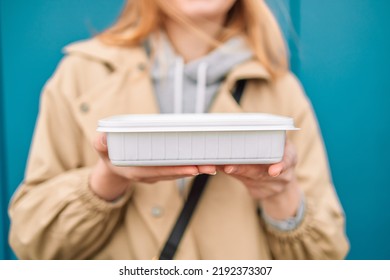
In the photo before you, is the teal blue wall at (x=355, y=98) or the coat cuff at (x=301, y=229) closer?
the coat cuff at (x=301, y=229)

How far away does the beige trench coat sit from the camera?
0.82 m

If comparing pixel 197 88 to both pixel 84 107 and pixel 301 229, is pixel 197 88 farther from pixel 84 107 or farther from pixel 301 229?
pixel 301 229

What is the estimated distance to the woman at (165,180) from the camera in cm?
81

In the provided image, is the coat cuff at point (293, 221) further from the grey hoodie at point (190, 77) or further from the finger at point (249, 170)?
the grey hoodie at point (190, 77)

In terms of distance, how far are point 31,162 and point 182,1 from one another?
1.54 ft

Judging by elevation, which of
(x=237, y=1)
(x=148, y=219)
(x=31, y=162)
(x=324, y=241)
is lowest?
(x=324, y=241)

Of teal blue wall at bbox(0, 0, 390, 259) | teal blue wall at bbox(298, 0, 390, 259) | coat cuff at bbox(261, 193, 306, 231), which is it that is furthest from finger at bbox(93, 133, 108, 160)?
teal blue wall at bbox(298, 0, 390, 259)

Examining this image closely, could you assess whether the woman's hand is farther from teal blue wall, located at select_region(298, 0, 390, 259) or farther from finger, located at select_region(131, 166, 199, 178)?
teal blue wall, located at select_region(298, 0, 390, 259)

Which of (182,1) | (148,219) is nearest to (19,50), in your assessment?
(182,1)

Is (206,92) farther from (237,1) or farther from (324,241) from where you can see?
(324,241)

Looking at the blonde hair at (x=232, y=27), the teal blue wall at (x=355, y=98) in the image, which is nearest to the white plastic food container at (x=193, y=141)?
Answer: the blonde hair at (x=232, y=27)

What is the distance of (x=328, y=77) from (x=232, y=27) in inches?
13.0

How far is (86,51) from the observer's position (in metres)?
0.90

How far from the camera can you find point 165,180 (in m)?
0.78
